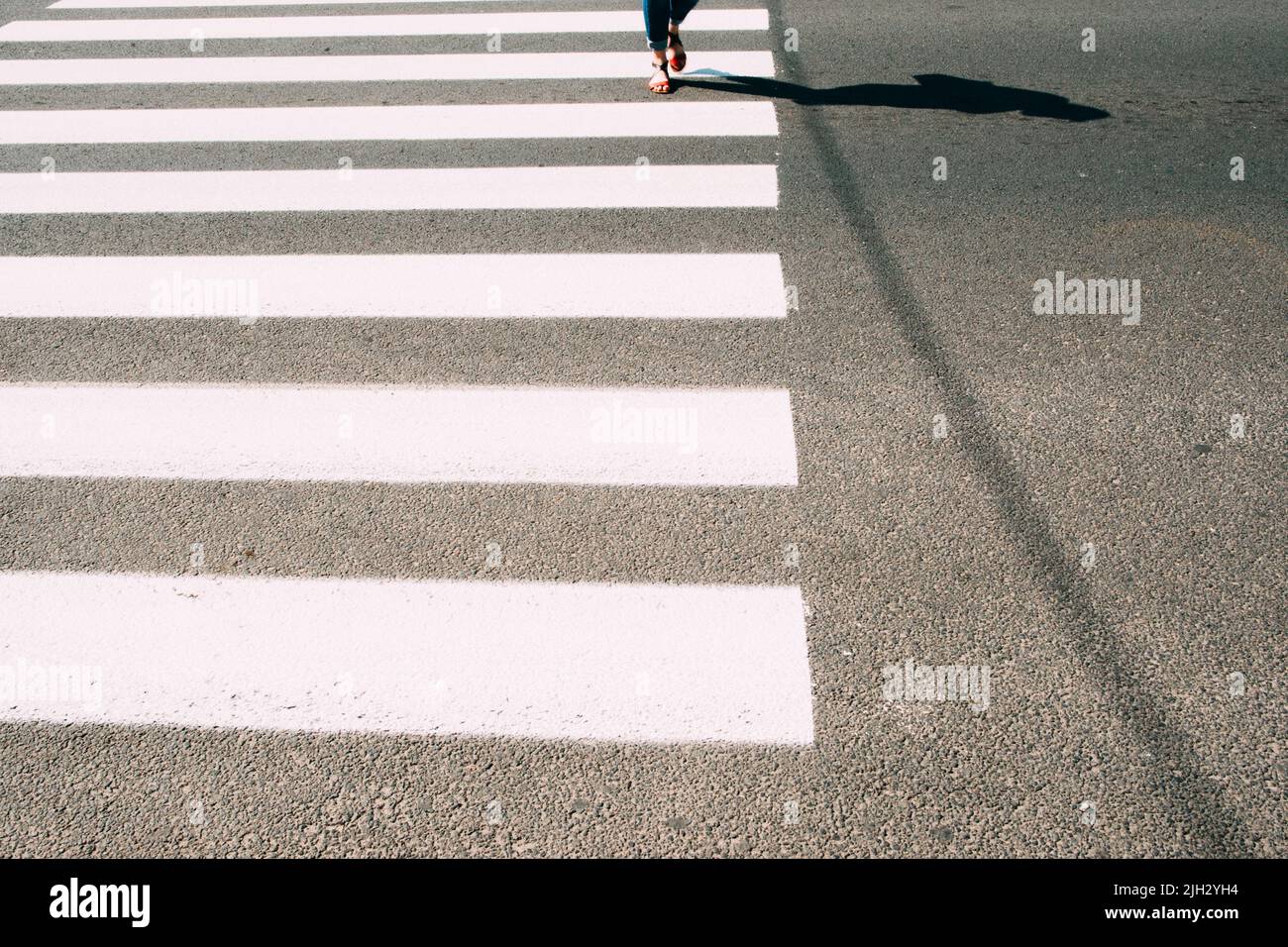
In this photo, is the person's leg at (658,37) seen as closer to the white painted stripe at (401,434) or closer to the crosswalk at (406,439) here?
the crosswalk at (406,439)

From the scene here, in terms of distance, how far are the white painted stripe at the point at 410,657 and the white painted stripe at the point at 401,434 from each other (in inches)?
24.3

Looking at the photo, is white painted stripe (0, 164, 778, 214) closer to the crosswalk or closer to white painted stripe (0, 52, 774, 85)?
the crosswalk

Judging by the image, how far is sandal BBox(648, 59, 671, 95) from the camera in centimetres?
779

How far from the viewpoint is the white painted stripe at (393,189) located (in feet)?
20.9

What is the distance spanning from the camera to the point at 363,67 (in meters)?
8.38

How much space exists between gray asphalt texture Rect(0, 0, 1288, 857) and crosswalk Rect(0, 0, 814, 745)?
0.09 meters

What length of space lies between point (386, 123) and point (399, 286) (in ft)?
7.62

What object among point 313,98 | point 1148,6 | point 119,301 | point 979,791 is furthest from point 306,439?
point 1148,6

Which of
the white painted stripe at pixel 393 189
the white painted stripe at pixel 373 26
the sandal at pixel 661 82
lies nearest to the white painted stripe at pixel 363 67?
the sandal at pixel 661 82

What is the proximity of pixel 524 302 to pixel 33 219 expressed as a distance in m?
2.84

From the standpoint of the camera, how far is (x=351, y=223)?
243 inches

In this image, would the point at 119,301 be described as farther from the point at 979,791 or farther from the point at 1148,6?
the point at 1148,6

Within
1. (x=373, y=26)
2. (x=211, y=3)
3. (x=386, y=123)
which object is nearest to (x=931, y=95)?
(x=386, y=123)

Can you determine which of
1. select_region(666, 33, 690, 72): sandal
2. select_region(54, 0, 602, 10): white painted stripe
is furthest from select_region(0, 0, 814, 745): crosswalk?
select_region(54, 0, 602, 10): white painted stripe
